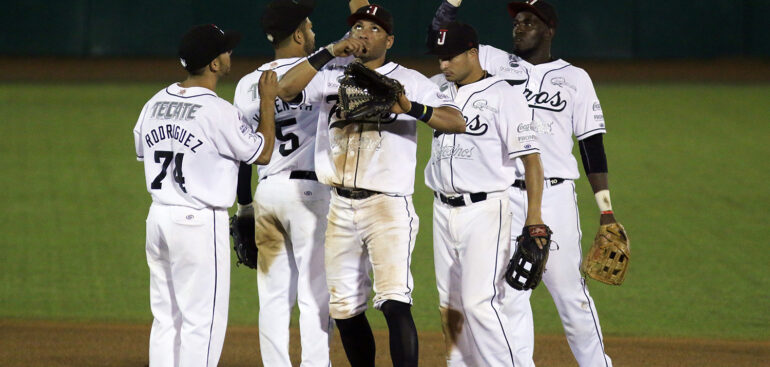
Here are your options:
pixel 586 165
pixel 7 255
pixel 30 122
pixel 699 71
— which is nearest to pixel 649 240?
pixel 586 165

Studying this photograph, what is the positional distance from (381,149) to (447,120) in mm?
336

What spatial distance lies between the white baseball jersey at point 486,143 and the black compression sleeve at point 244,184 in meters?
0.99

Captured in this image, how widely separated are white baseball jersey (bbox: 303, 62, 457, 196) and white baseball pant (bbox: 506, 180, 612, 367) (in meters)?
0.84

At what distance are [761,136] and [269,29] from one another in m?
11.4

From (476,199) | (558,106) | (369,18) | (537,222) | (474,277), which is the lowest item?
(474,277)

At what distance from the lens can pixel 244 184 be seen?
5219mm

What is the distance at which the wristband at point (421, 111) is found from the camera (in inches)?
175

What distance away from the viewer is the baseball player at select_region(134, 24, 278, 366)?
14.8 feet

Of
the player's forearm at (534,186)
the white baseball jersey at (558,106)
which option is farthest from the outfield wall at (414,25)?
the player's forearm at (534,186)

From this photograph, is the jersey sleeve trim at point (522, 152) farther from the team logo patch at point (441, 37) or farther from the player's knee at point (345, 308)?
the player's knee at point (345, 308)

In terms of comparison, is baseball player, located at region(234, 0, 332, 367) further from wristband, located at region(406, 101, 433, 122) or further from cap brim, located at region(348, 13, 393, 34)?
wristband, located at region(406, 101, 433, 122)

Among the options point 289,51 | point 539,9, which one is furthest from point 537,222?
point 289,51

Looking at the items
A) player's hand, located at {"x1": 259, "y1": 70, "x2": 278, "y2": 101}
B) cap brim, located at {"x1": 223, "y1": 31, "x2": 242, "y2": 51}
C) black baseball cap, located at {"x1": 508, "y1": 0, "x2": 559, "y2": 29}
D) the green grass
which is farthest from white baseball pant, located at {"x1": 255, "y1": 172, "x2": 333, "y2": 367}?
the green grass

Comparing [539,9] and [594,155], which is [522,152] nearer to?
[594,155]
